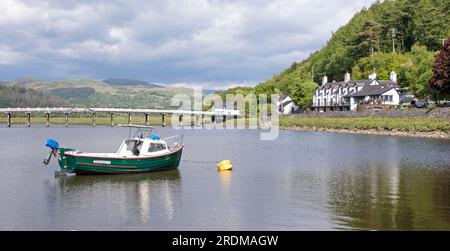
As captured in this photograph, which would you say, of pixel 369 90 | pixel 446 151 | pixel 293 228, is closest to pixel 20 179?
pixel 293 228

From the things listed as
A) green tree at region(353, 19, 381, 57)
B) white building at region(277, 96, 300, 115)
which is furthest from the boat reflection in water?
green tree at region(353, 19, 381, 57)

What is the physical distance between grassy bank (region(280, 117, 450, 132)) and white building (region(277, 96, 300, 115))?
35.7 m

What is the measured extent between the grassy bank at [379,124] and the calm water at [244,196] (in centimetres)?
3063

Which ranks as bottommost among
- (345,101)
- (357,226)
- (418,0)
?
(357,226)

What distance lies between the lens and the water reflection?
79.6 ft

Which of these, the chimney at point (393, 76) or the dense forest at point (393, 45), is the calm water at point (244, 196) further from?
the dense forest at point (393, 45)

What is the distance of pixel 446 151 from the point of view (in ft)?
183

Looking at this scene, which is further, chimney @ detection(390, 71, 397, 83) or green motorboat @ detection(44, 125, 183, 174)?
chimney @ detection(390, 71, 397, 83)

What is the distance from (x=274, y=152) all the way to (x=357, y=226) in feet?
117

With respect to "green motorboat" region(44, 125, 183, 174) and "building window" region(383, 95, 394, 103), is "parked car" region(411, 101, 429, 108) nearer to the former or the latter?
"building window" region(383, 95, 394, 103)

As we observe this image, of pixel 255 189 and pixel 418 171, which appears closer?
pixel 255 189

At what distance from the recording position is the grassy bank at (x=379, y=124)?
79875 millimetres
